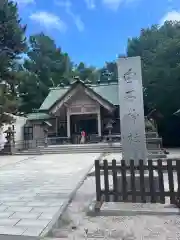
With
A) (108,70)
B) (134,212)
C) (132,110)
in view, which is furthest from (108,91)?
(108,70)

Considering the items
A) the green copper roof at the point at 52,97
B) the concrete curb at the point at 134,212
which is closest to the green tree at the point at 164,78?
the green copper roof at the point at 52,97

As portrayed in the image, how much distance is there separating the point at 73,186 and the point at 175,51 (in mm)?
19786

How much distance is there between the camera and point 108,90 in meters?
30.2

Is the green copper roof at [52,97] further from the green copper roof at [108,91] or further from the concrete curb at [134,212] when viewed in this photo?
the concrete curb at [134,212]

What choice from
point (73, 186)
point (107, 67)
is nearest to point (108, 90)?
point (73, 186)

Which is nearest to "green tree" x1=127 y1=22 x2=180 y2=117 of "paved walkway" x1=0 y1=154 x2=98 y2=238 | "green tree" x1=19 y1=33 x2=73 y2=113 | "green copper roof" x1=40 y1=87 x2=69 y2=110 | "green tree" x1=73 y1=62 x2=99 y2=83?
"green copper roof" x1=40 y1=87 x2=69 y2=110

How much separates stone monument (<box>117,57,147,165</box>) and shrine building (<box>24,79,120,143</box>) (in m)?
17.3

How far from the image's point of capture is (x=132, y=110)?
8.04 metres

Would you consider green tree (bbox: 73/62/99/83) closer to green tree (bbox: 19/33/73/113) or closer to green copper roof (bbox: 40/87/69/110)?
green tree (bbox: 19/33/73/113)

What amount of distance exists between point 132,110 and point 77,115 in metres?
20.7

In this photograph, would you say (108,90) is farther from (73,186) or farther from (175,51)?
(73,186)

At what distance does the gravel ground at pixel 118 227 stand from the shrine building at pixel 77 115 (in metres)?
20.4

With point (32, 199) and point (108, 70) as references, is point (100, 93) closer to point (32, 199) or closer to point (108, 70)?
point (32, 199)

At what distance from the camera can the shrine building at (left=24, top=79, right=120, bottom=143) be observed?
86.1 ft
